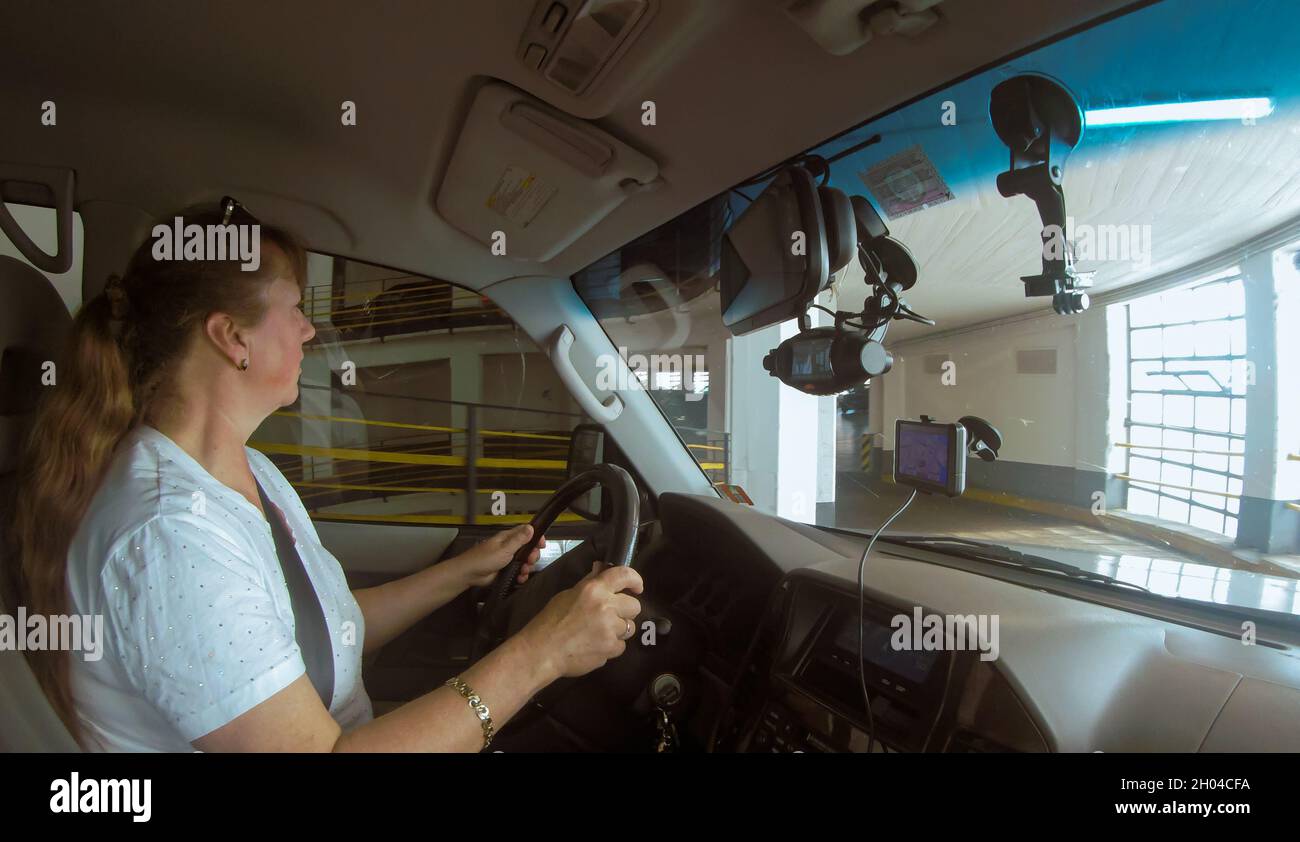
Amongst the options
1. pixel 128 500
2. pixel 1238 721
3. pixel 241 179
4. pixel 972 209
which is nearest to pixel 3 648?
pixel 128 500

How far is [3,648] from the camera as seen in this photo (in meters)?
0.85

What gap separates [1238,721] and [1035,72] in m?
1.04

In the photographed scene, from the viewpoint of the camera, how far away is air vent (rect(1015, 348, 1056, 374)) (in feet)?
5.12

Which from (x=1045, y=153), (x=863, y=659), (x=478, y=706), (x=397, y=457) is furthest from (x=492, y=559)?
(x=397, y=457)

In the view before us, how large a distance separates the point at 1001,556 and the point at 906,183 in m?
0.89

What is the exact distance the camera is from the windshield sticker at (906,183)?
1364mm

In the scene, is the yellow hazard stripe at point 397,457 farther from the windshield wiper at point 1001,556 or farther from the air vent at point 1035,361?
the air vent at point 1035,361

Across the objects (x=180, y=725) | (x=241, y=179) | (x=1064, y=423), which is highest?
(x=241, y=179)

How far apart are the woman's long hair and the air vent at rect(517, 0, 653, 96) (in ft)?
2.10

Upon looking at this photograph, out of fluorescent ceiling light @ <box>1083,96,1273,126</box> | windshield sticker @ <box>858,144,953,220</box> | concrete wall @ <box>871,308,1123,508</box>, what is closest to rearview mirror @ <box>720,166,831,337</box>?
windshield sticker @ <box>858,144,953,220</box>

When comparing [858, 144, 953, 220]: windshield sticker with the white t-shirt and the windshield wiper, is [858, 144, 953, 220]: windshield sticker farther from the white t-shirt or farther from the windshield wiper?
the white t-shirt

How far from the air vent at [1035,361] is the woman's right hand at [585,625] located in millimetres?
1242

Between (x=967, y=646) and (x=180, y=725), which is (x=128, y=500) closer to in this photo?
(x=180, y=725)

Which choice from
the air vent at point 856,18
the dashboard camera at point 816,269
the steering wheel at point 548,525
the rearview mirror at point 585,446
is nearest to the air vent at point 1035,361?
the dashboard camera at point 816,269
